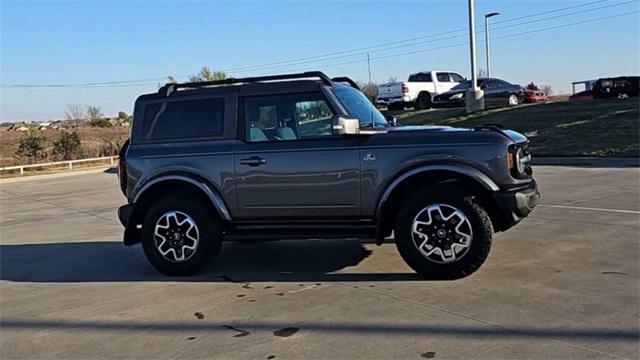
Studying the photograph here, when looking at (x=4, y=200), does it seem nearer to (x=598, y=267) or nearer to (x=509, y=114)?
(x=598, y=267)

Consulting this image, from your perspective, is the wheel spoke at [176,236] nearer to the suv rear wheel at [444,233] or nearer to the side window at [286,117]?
the side window at [286,117]

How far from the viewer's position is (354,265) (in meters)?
6.64

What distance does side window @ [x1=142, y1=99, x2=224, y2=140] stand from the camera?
6.56 meters

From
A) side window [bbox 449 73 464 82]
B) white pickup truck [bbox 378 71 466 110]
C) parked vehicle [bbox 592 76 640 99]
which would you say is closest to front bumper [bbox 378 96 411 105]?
white pickup truck [bbox 378 71 466 110]

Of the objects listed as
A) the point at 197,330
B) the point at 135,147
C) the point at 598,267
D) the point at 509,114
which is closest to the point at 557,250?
the point at 598,267

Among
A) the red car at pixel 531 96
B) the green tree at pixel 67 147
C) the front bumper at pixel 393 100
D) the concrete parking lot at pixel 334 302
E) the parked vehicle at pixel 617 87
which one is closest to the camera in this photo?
the concrete parking lot at pixel 334 302

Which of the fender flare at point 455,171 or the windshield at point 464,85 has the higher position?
the windshield at point 464,85

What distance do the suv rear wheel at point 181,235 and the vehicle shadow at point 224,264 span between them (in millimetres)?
160

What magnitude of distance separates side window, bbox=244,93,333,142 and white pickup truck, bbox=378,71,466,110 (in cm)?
2512

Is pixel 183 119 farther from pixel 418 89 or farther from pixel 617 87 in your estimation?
pixel 617 87

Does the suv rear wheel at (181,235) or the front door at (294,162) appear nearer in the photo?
the front door at (294,162)

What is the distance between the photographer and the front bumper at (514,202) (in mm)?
Result: 5695

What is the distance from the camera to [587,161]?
17.0m

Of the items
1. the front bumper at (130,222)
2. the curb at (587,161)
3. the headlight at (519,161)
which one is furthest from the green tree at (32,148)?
the headlight at (519,161)
